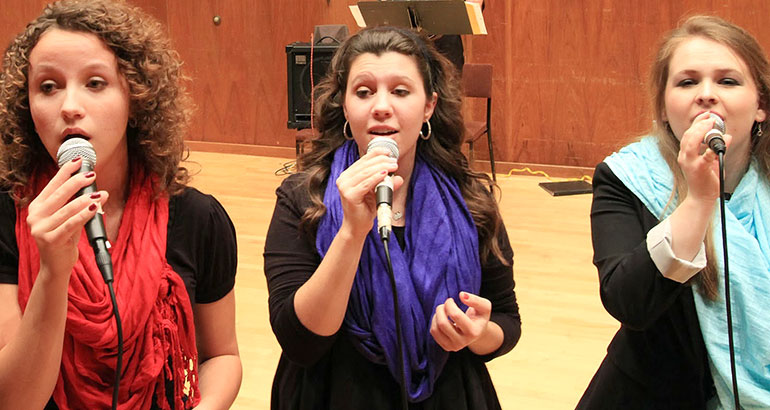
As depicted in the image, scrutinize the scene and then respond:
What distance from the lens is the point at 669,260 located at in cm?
145

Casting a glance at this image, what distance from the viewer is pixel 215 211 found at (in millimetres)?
1609

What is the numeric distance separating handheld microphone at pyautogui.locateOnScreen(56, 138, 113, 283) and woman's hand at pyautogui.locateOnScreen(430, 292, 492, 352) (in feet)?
1.91

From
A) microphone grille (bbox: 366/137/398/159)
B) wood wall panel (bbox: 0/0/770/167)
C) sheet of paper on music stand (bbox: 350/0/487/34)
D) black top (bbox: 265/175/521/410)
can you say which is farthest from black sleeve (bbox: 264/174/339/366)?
wood wall panel (bbox: 0/0/770/167)

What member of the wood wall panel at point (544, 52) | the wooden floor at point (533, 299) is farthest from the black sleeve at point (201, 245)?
the wood wall panel at point (544, 52)

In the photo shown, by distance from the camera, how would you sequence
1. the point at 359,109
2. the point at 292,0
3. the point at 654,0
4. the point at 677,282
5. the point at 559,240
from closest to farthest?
the point at 677,282, the point at 359,109, the point at 559,240, the point at 654,0, the point at 292,0

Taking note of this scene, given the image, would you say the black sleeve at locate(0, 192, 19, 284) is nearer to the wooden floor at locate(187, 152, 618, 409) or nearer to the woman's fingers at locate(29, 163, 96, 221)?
the woman's fingers at locate(29, 163, 96, 221)

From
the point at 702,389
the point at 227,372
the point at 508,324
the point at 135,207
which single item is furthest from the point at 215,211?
the point at 702,389

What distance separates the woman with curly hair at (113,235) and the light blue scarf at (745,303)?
0.90 meters

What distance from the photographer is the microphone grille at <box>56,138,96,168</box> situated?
4.01ft

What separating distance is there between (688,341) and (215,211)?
3.01 feet

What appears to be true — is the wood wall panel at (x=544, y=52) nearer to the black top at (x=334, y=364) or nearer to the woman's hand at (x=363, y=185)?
the black top at (x=334, y=364)

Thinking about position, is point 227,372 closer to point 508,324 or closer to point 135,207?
point 135,207

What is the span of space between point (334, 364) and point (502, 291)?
361 millimetres

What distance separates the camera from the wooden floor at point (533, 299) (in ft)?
9.54
